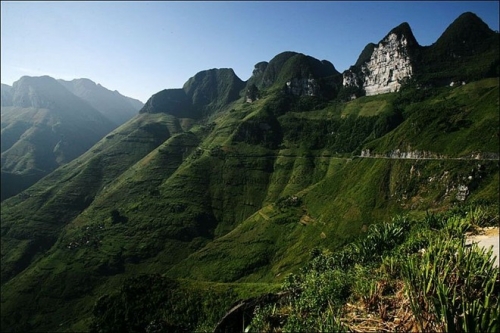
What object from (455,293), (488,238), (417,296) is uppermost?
(455,293)

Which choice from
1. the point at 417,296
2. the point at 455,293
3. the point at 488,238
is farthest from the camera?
the point at 488,238

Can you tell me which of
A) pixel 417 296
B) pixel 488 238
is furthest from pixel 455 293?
pixel 488 238

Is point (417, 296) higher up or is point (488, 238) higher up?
point (417, 296)

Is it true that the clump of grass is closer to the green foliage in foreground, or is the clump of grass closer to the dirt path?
the green foliage in foreground

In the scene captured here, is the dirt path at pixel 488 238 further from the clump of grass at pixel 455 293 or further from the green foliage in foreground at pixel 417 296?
the clump of grass at pixel 455 293

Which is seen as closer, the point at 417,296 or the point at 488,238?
the point at 417,296

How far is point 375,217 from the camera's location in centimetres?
16538

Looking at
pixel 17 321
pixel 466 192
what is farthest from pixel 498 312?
pixel 17 321

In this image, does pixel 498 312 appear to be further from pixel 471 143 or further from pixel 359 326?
pixel 471 143

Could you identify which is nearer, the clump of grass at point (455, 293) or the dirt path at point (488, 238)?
the clump of grass at point (455, 293)

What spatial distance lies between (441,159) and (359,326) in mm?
181146

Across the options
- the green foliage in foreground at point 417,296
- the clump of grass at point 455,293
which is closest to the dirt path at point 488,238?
the green foliage in foreground at point 417,296

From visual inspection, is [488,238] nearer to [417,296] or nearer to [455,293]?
[417,296]

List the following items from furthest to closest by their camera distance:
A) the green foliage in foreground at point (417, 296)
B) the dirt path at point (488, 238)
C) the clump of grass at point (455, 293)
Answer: the dirt path at point (488, 238) < the green foliage in foreground at point (417, 296) < the clump of grass at point (455, 293)
